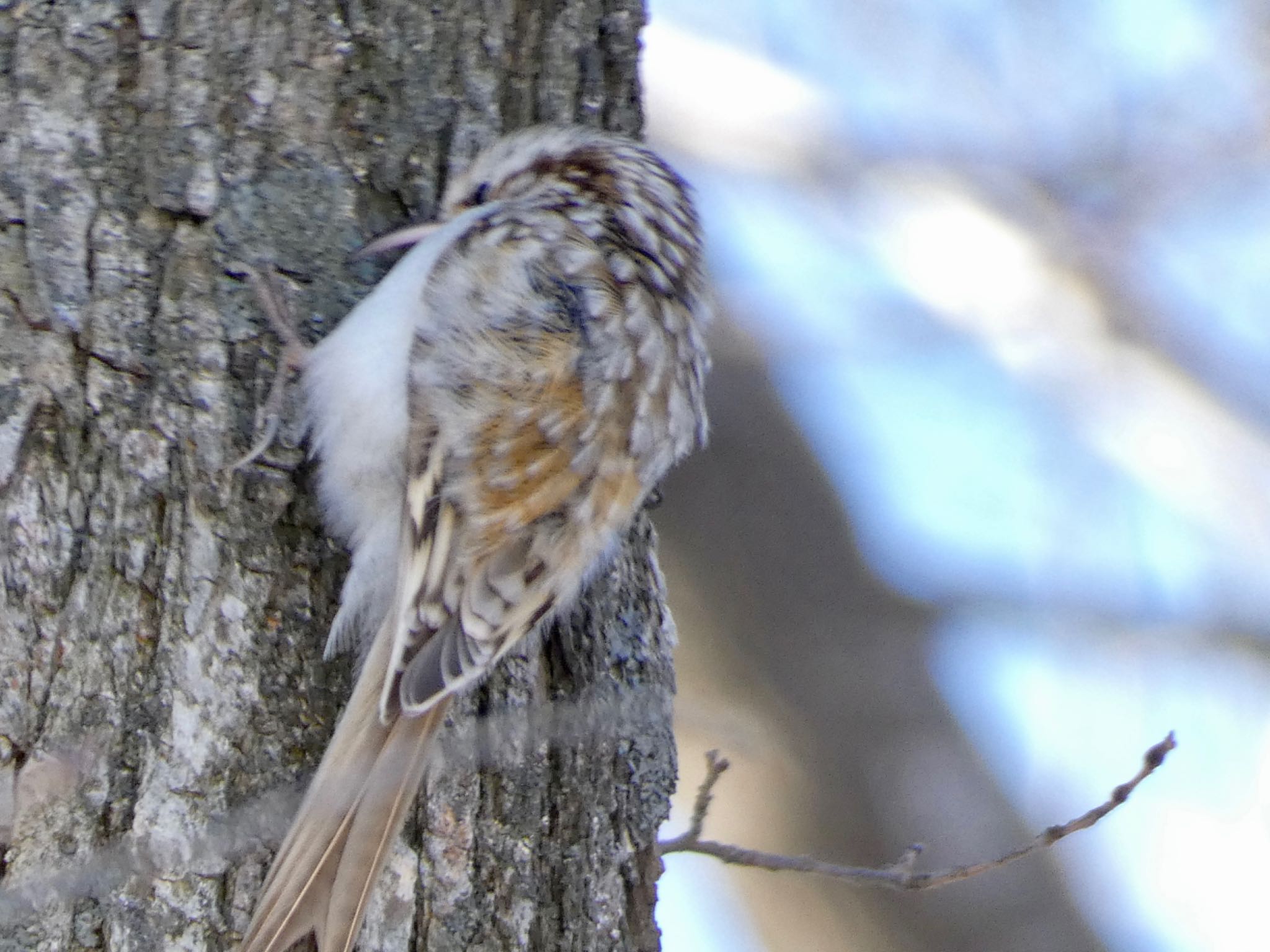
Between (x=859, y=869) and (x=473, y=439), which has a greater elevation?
(x=473, y=439)

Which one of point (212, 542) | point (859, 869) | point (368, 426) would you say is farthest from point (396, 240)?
point (859, 869)

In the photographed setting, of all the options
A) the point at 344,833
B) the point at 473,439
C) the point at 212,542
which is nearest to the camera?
the point at 344,833

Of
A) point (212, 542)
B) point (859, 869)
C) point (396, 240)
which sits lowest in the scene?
point (859, 869)

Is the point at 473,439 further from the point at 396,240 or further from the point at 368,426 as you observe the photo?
the point at 396,240

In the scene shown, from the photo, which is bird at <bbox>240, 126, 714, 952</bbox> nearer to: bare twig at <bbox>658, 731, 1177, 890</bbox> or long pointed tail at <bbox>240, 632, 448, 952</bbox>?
long pointed tail at <bbox>240, 632, 448, 952</bbox>

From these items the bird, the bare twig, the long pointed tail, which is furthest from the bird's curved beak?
the bare twig

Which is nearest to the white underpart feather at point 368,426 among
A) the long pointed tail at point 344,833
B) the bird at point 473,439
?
the bird at point 473,439

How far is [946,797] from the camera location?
2957 millimetres

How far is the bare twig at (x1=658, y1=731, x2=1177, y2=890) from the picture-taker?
1.56 metres

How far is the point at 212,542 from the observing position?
152 centimetres

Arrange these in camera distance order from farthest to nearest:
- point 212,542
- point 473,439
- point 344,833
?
point 473,439 → point 212,542 → point 344,833

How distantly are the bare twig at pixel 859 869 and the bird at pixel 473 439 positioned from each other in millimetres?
255

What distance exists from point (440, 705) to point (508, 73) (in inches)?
31.4

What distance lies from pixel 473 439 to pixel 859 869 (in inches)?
23.7
